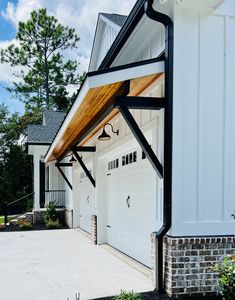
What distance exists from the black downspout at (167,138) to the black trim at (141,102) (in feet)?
0.56

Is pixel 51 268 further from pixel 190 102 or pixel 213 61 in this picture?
→ pixel 213 61

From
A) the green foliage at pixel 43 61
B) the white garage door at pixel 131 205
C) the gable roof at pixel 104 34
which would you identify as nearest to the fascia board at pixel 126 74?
the white garage door at pixel 131 205

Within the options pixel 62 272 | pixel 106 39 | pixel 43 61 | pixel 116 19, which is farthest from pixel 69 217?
pixel 43 61

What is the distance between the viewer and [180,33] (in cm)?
535

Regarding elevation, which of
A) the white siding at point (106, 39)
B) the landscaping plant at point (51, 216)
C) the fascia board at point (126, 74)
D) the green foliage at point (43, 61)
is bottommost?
the landscaping plant at point (51, 216)

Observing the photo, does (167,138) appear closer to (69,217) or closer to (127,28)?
(127,28)

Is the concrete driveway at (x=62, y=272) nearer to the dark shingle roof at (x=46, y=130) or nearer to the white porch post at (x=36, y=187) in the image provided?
the white porch post at (x=36, y=187)

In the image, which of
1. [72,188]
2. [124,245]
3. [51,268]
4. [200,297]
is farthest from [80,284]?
[72,188]

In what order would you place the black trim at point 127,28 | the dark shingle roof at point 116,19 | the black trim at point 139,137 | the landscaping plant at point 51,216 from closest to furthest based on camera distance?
the black trim at point 139,137 < the black trim at point 127,28 < the dark shingle roof at point 116,19 < the landscaping plant at point 51,216

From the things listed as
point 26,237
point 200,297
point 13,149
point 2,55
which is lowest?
point 26,237

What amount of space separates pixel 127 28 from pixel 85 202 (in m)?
8.54

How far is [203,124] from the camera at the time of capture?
17.8ft

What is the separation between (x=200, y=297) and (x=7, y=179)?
22907mm

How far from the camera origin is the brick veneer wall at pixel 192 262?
5.12 m
